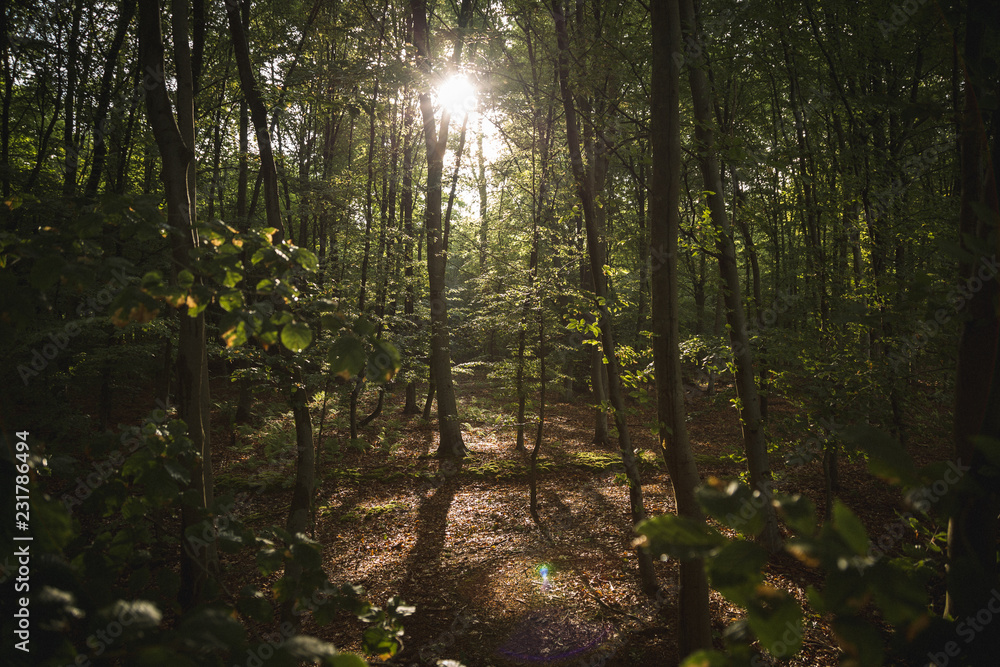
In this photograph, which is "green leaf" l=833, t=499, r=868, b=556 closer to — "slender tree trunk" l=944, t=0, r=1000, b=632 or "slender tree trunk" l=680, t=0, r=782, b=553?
"slender tree trunk" l=944, t=0, r=1000, b=632

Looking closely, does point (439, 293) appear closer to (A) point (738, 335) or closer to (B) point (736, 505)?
(A) point (738, 335)

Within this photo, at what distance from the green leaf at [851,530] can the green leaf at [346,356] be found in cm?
102

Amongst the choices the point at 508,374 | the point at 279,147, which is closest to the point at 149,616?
the point at 508,374

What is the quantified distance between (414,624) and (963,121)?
5.57 m

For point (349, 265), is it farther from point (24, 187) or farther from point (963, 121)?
point (963, 121)

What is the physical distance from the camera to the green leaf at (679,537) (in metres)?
0.73

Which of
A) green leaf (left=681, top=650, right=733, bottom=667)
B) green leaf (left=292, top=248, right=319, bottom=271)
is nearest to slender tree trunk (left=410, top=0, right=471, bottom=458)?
green leaf (left=292, top=248, right=319, bottom=271)

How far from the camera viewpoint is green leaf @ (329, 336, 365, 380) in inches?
46.3

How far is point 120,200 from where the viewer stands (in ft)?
4.12

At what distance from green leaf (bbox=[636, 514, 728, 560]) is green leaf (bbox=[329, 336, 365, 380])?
790 millimetres

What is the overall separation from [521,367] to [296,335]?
763 centimetres

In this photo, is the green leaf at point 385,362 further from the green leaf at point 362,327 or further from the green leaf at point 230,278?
the green leaf at point 230,278

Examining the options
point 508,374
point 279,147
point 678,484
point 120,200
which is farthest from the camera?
point 279,147

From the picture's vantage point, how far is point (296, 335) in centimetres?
128
